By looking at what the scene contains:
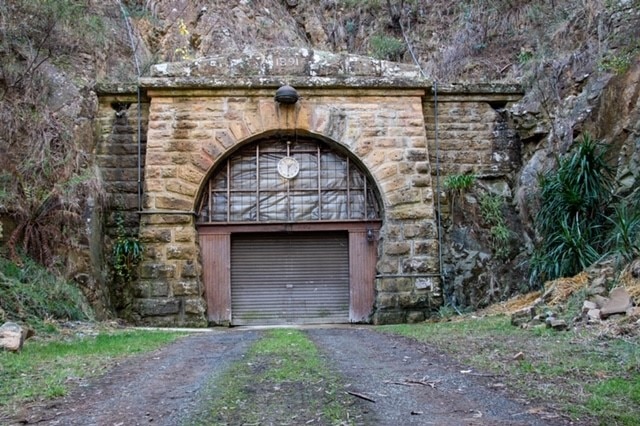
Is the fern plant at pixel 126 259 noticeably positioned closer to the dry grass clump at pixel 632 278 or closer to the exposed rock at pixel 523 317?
the exposed rock at pixel 523 317

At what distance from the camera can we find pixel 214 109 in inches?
425

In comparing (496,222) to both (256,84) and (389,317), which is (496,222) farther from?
(256,84)

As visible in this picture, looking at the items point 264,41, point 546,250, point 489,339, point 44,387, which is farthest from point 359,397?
point 264,41

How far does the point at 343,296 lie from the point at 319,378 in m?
6.81

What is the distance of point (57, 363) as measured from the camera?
5.12 m

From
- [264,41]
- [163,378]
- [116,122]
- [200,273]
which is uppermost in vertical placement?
[264,41]

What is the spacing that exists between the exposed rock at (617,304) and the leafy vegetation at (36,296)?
19.9ft

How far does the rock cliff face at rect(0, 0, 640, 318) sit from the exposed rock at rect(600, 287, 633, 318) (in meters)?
2.45

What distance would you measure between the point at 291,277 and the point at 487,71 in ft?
Answer: 21.4

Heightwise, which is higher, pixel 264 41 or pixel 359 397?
pixel 264 41

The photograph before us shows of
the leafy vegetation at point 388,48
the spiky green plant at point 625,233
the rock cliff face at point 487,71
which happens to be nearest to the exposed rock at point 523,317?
the spiky green plant at point 625,233

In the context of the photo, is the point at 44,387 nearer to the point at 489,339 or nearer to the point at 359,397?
the point at 359,397

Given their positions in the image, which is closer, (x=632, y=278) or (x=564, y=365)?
(x=564, y=365)

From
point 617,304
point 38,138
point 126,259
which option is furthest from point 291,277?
point 617,304
